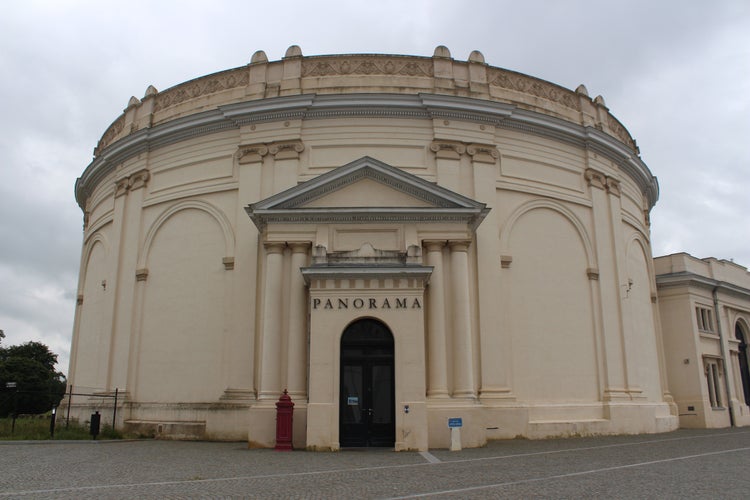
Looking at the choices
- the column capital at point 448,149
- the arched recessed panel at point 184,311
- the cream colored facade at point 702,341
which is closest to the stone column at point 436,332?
the column capital at point 448,149

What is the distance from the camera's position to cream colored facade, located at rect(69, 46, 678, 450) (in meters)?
17.7

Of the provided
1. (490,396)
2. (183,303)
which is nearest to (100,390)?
(183,303)

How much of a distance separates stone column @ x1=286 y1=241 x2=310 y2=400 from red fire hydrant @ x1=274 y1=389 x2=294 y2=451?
103 centimetres

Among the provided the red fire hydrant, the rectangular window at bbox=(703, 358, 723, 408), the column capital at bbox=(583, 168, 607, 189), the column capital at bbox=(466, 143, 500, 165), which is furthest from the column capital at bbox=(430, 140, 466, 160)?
the rectangular window at bbox=(703, 358, 723, 408)

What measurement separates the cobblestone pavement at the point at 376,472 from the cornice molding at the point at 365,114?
38.1 ft

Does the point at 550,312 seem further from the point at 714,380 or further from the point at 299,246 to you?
the point at 714,380

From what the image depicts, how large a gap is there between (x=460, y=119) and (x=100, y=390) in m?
16.9

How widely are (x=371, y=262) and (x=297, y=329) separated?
10.1 ft

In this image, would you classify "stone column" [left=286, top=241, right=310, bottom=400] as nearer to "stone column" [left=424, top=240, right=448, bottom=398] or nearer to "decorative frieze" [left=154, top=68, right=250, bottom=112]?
"stone column" [left=424, top=240, right=448, bottom=398]

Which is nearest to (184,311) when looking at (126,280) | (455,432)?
(126,280)

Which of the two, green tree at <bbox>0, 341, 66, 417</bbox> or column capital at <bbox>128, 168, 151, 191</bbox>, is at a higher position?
column capital at <bbox>128, 168, 151, 191</bbox>

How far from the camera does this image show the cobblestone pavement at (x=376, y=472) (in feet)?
31.4

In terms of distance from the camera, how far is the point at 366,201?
2006 centimetres

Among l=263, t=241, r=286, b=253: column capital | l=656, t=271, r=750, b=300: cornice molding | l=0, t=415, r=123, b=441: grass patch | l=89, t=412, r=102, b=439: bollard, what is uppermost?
l=656, t=271, r=750, b=300: cornice molding
